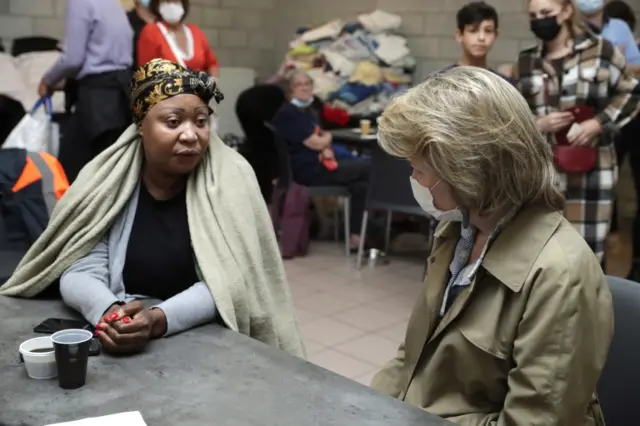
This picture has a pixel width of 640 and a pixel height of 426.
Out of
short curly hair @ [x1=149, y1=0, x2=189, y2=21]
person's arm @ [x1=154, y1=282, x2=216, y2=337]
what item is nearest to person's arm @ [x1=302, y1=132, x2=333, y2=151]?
short curly hair @ [x1=149, y1=0, x2=189, y2=21]

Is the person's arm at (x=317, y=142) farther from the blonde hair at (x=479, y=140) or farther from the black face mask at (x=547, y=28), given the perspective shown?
the blonde hair at (x=479, y=140)

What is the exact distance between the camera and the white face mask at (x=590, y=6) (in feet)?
12.6

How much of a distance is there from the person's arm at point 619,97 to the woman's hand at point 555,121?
137 mm

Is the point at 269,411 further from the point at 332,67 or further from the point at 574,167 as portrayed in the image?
the point at 332,67

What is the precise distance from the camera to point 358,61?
659cm

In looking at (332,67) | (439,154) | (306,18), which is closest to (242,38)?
(306,18)

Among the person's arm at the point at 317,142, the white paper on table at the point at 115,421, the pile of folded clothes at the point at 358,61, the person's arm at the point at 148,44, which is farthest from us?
the pile of folded clothes at the point at 358,61

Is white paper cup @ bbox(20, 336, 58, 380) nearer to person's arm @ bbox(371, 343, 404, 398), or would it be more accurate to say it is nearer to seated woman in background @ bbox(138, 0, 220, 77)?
person's arm @ bbox(371, 343, 404, 398)

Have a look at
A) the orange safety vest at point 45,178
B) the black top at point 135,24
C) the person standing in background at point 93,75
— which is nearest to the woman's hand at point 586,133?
the orange safety vest at point 45,178

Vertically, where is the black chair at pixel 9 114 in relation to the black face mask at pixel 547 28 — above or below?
below

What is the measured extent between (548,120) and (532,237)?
6.03 ft

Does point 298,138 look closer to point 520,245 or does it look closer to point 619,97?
point 619,97

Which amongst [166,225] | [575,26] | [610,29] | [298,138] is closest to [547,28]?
[575,26]

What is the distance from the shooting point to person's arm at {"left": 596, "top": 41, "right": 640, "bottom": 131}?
10.3ft
